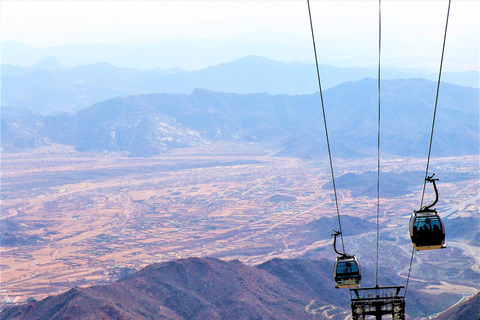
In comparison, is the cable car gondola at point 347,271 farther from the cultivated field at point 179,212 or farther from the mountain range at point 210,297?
the cultivated field at point 179,212

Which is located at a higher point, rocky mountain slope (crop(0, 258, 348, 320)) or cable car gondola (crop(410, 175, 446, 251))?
cable car gondola (crop(410, 175, 446, 251))

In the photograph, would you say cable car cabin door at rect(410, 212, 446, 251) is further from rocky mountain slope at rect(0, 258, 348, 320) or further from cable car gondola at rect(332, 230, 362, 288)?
rocky mountain slope at rect(0, 258, 348, 320)

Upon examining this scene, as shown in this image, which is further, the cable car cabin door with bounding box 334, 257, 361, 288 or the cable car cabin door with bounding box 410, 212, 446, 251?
the cable car cabin door with bounding box 334, 257, 361, 288

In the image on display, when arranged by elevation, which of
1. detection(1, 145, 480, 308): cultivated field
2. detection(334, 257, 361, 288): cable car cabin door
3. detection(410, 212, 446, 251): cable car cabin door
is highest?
detection(410, 212, 446, 251): cable car cabin door

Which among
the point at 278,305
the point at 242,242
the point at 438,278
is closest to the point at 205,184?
the point at 242,242

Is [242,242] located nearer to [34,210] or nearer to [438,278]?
[438,278]

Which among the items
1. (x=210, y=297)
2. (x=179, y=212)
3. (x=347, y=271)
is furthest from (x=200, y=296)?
(x=179, y=212)

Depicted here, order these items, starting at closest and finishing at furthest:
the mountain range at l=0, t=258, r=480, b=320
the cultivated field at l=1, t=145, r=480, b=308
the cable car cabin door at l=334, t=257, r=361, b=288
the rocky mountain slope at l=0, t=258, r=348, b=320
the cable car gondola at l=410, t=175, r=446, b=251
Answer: the cable car gondola at l=410, t=175, r=446, b=251, the cable car cabin door at l=334, t=257, r=361, b=288, the mountain range at l=0, t=258, r=480, b=320, the rocky mountain slope at l=0, t=258, r=348, b=320, the cultivated field at l=1, t=145, r=480, b=308

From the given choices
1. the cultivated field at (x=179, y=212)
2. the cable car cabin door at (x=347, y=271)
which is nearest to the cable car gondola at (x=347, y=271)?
the cable car cabin door at (x=347, y=271)

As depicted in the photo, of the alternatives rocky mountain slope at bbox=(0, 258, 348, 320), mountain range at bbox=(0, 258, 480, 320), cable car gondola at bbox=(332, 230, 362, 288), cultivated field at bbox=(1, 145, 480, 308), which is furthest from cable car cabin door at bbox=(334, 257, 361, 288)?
cultivated field at bbox=(1, 145, 480, 308)
